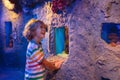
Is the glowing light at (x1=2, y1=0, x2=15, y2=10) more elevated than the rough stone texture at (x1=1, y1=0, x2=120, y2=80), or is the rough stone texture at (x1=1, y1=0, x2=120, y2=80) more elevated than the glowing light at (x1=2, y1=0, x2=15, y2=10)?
the glowing light at (x1=2, y1=0, x2=15, y2=10)

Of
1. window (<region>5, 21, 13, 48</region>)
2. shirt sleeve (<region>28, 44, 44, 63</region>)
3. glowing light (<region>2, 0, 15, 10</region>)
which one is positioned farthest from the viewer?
window (<region>5, 21, 13, 48</region>)

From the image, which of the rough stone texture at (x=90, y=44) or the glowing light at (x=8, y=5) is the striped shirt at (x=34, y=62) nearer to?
the rough stone texture at (x=90, y=44)

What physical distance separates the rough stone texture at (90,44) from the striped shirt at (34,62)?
3.36 feet

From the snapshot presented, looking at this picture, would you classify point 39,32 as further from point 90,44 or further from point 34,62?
point 90,44

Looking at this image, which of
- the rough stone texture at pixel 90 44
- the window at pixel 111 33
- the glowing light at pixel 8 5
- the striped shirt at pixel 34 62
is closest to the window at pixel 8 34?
the glowing light at pixel 8 5

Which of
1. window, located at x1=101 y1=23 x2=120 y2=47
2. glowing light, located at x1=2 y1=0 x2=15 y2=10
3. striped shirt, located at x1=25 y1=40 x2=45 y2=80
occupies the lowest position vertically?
striped shirt, located at x1=25 y1=40 x2=45 y2=80

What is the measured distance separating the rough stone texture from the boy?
0.99 m

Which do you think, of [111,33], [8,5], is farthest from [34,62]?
[8,5]

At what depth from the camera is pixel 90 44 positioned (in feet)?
13.0

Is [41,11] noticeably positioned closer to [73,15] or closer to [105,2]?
[73,15]

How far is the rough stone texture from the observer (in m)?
3.64

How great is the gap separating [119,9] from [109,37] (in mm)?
583

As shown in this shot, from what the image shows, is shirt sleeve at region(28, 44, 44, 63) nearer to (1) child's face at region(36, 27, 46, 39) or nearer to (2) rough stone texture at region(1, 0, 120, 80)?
(1) child's face at region(36, 27, 46, 39)

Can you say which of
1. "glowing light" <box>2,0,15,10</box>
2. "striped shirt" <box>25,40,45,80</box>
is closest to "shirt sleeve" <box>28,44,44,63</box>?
"striped shirt" <box>25,40,45,80</box>
